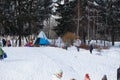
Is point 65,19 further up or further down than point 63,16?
further down

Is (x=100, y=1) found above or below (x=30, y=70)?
above

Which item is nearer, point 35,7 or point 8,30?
point 8,30

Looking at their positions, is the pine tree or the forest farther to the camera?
the pine tree

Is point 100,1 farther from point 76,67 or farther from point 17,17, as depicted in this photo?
point 76,67

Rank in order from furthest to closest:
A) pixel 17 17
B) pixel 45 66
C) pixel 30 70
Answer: pixel 17 17 < pixel 45 66 < pixel 30 70

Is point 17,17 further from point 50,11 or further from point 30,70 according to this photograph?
point 30,70

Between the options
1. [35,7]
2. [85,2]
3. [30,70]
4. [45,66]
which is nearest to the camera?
[30,70]

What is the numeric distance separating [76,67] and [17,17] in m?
33.6

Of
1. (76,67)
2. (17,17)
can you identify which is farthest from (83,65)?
(17,17)

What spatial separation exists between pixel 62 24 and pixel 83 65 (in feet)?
127

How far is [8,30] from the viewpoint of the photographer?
2379 inches

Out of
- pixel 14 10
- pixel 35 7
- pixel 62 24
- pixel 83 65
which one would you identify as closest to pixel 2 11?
pixel 14 10

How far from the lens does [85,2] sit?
230ft

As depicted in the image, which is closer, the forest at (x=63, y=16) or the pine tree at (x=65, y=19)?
the forest at (x=63, y=16)
